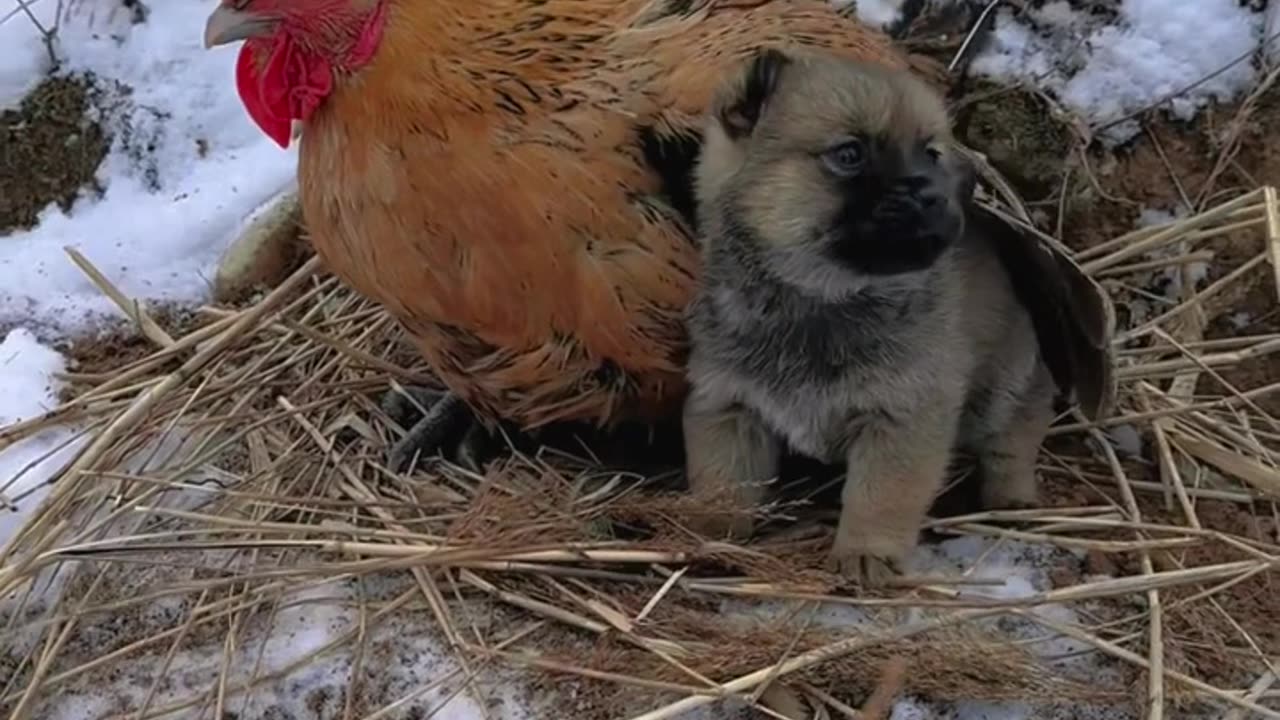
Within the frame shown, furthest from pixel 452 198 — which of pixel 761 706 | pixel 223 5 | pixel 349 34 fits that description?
pixel 761 706

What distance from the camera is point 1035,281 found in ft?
7.82

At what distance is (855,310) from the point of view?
84.7 inches

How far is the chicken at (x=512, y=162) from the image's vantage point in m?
2.18

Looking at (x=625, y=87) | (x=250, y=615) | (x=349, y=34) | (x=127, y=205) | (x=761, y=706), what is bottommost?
(x=761, y=706)

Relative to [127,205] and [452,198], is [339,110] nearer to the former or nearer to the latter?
[452,198]

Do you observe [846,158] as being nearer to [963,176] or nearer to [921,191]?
[921,191]

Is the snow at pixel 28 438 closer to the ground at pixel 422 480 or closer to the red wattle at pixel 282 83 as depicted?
the ground at pixel 422 480

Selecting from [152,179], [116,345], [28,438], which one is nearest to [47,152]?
[152,179]

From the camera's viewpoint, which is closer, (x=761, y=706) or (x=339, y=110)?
(x=761, y=706)

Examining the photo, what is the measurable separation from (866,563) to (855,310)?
32 centimetres

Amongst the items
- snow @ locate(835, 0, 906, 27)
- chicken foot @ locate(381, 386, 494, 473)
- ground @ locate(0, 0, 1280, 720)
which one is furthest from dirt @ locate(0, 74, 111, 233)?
snow @ locate(835, 0, 906, 27)

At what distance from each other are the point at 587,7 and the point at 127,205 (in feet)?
4.36

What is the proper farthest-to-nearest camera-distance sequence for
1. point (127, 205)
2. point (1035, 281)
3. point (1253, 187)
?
point (127, 205) → point (1253, 187) → point (1035, 281)

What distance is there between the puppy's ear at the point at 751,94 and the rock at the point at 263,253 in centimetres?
120
